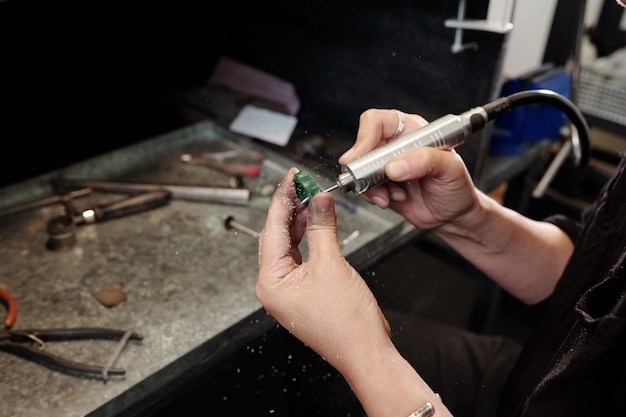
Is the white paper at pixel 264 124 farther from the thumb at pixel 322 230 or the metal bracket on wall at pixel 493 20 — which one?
the thumb at pixel 322 230

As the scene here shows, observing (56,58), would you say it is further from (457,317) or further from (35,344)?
(457,317)

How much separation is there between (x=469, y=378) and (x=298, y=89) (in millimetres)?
1002

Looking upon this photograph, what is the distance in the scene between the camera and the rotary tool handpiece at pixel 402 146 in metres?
0.64

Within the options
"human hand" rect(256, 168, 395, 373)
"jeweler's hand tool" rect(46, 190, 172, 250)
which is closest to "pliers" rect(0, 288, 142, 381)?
"jeweler's hand tool" rect(46, 190, 172, 250)

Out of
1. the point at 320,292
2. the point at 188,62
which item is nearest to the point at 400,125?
the point at 320,292

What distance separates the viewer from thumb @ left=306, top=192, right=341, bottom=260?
2.13 ft

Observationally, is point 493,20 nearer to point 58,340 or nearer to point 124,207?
point 124,207

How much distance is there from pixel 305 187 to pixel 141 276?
54 centimetres

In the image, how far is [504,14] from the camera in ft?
3.54

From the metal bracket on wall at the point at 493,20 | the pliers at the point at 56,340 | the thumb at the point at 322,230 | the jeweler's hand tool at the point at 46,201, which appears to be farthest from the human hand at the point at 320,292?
the jeweler's hand tool at the point at 46,201

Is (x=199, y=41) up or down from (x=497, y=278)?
up

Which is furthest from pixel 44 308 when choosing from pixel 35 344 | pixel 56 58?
pixel 56 58

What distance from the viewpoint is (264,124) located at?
1.55m

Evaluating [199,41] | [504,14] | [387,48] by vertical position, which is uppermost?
[504,14]
